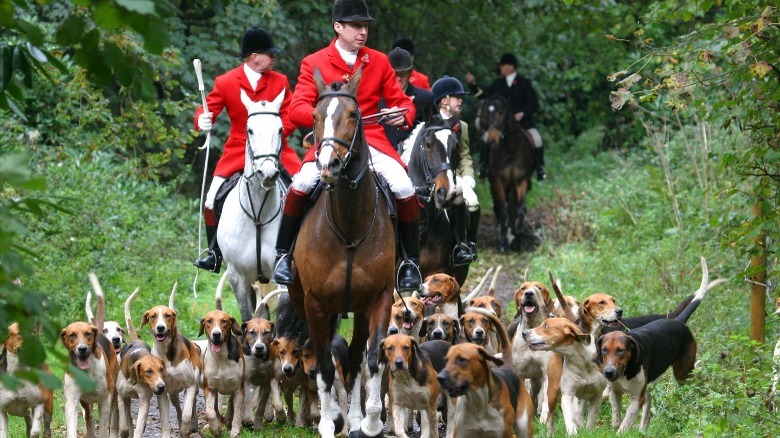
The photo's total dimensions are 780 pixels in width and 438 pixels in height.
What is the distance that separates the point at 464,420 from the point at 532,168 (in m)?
13.9

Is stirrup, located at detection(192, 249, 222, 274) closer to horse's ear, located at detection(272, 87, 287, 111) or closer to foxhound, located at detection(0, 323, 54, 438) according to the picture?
horse's ear, located at detection(272, 87, 287, 111)

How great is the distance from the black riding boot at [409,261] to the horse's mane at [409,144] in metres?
2.39

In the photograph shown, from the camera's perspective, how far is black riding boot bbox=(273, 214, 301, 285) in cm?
898

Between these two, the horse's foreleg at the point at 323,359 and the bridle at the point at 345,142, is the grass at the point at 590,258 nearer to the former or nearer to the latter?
the horse's foreleg at the point at 323,359

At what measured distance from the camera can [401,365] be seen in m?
8.46

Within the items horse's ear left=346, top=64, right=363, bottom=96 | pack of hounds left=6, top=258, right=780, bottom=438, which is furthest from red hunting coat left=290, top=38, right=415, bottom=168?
pack of hounds left=6, top=258, right=780, bottom=438

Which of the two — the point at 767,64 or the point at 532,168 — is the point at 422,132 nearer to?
the point at 767,64

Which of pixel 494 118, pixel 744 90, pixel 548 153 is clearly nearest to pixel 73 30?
pixel 744 90

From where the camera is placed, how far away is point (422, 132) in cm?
1146

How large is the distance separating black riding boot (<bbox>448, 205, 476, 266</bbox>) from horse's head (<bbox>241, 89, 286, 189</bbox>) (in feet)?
7.35

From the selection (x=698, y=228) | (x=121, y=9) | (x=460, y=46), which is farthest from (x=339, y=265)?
(x=460, y=46)

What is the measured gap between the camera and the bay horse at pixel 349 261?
27.7 ft

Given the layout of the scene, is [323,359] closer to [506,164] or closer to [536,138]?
[506,164]

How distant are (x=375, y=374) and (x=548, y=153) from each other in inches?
736
